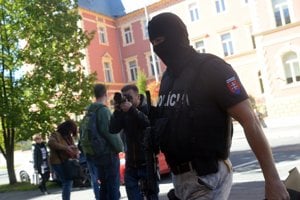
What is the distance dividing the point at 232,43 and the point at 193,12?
206 inches

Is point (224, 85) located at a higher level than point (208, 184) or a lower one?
higher

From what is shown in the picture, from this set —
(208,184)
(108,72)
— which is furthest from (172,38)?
(108,72)

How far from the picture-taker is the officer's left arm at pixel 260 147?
2.55m

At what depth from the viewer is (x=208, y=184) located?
282 cm

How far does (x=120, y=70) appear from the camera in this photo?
51094 millimetres

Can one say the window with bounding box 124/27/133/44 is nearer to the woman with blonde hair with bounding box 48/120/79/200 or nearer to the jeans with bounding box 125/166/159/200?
the woman with blonde hair with bounding box 48/120/79/200

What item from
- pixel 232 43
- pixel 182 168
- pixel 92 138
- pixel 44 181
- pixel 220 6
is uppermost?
pixel 220 6

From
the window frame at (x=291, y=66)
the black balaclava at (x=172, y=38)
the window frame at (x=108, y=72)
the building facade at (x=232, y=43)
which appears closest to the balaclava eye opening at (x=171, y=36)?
the black balaclava at (x=172, y=38)

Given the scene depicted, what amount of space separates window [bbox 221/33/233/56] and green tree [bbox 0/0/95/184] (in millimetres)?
25340

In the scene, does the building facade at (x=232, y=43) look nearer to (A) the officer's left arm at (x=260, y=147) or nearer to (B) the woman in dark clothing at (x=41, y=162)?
(B) the woman in dark clothing at (x=41, y=162)

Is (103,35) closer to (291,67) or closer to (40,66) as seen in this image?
(291,67)

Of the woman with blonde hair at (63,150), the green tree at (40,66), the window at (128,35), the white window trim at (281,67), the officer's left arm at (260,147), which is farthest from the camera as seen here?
the window at (128,35)

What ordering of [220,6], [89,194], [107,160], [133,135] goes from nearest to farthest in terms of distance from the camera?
1. [133,135]
2. [107,160]
3. [89,194]
4. [220,6]

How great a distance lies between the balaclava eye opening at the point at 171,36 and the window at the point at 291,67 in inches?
1194
